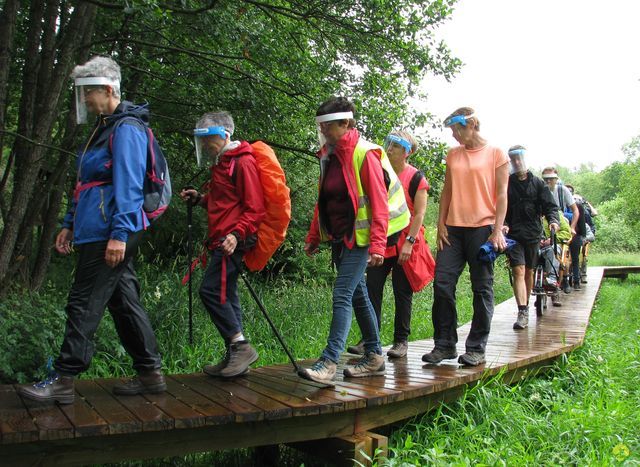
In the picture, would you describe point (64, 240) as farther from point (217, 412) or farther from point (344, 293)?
point (344, 293)

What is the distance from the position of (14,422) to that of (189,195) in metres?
1.90

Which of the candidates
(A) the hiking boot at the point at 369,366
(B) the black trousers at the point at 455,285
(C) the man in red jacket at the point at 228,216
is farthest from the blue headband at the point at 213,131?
(B) the black trousers at the point at 455,285

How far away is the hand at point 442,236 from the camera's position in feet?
16.9

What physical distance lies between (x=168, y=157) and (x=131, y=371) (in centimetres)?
401

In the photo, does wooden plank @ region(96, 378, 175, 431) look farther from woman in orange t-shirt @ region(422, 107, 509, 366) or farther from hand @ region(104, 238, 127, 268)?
woman in orange t-shirt @ region(422, 107, 509, 366)

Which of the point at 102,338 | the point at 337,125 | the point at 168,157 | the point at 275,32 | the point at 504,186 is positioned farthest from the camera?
the point at 168,157

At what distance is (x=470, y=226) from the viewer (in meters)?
4.98

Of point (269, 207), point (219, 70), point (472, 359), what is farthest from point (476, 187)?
point (219, 70)

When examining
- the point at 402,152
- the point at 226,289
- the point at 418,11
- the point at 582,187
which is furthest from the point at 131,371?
the point at 582,187

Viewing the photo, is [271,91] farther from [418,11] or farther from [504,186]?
[504,186]

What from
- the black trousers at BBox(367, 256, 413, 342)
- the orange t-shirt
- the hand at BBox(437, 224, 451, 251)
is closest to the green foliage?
the black trousers at BBox(367, 256, 413, 342)

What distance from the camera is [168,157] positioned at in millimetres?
9000

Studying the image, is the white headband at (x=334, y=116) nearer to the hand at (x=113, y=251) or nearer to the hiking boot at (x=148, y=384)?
the hand at (x=113, y=251)

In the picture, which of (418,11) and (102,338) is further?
(418,11)
